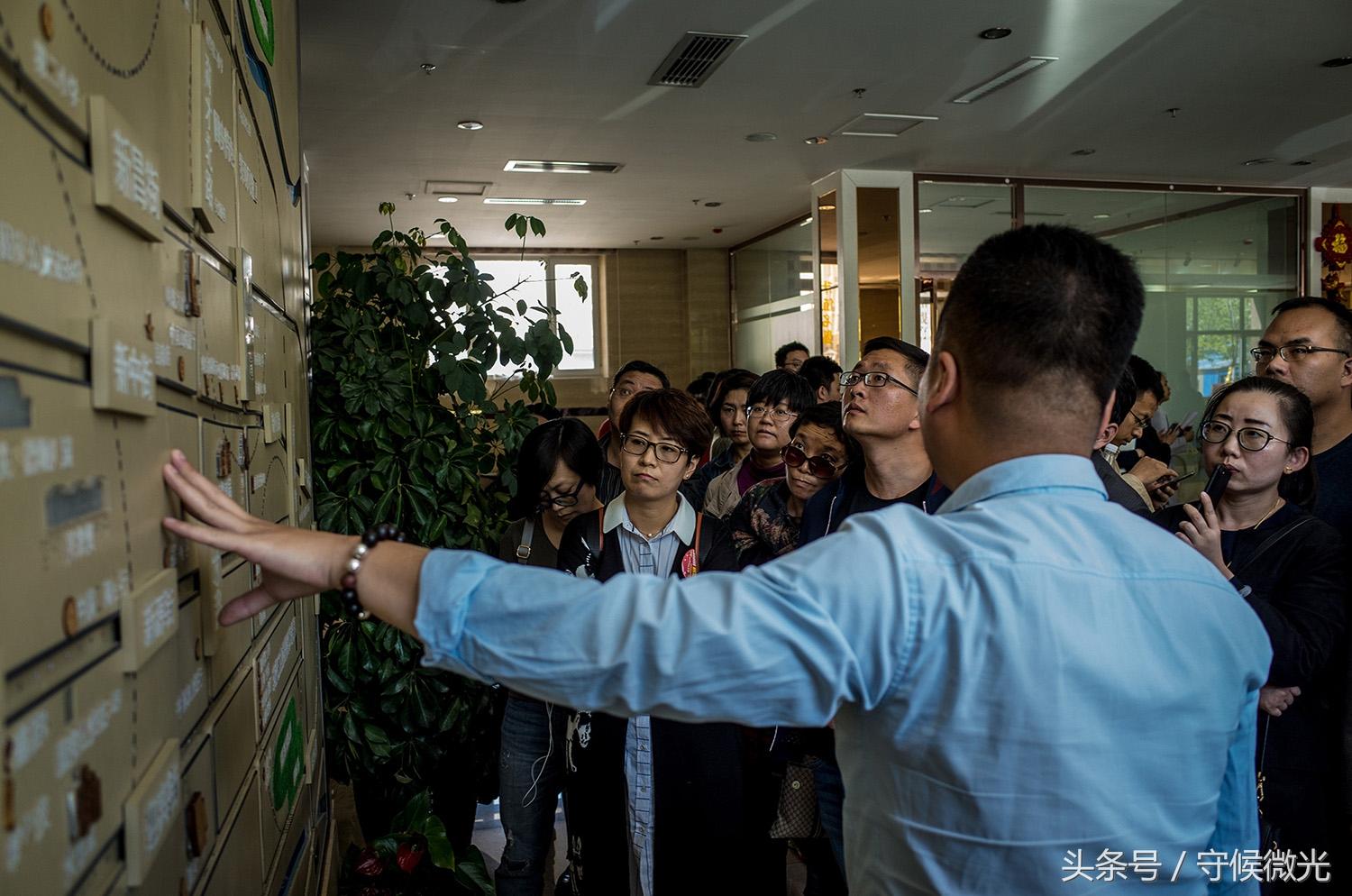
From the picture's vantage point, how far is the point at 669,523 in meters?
2.43

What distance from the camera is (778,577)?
2.86ft

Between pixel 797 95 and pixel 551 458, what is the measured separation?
4383mm

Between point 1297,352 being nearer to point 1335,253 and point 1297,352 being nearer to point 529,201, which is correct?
point 529,201

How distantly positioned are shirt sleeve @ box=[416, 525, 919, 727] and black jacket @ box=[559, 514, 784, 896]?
131 cm

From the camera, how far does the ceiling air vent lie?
5285mm

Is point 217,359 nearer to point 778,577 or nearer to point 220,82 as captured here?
point 220,82

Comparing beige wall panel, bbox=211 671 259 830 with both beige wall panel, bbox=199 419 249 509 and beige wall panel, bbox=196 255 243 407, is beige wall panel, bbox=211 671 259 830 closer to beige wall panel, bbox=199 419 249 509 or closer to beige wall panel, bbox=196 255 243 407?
beige wall panel, bbox=199 419 249 509

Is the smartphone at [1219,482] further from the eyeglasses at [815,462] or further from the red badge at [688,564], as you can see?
the red badge at [688,564]

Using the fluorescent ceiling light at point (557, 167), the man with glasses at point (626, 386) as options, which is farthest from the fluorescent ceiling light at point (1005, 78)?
the man with glasses at point (626, 386)

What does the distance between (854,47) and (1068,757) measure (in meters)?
5.22

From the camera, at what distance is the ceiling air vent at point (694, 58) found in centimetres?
529

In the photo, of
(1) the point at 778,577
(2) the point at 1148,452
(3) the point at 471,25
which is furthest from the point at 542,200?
(1) the point at 778,577

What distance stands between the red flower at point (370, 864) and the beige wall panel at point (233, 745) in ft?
3.82

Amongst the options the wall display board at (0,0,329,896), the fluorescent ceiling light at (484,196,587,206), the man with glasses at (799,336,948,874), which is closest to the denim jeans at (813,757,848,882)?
the man with glasses at (799,336,948,874)
